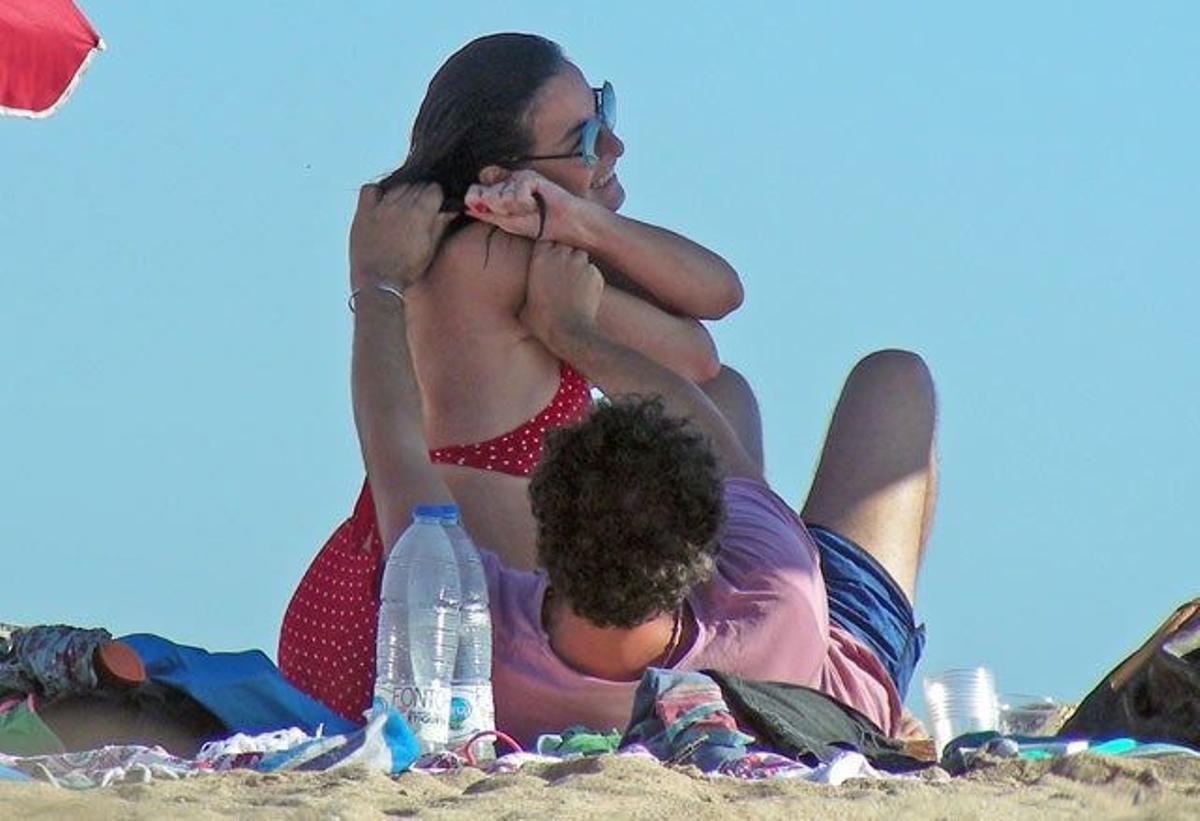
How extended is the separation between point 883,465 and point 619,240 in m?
0.69

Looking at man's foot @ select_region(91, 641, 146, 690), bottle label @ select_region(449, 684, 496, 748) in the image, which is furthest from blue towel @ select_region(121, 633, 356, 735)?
bottle label @ select_region(449, 684, 496, 748)

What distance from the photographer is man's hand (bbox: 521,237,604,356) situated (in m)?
5.14

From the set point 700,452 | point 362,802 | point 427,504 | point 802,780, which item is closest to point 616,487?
point 700,452

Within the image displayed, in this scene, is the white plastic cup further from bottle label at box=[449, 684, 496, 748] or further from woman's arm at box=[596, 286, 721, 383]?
bottle label at box=[449, 684, 496, 748]

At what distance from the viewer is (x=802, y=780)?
12.0 feet

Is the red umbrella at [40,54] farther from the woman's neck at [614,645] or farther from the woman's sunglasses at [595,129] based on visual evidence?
the woman's neck at [614,645]

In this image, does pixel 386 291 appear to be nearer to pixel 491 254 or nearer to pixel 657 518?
pixel 491 254

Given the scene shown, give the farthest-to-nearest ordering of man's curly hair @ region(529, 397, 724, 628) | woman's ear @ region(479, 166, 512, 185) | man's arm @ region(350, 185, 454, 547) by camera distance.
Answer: woman's ear @ region(479, 166, 512, 185)
man's arm @ region(350, 185, 454, 547)
man's curly hair @ region(529, 397, 724, 628)

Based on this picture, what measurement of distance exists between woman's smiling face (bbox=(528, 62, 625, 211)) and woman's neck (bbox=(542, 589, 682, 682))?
126cm

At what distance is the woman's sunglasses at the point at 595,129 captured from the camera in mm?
5379

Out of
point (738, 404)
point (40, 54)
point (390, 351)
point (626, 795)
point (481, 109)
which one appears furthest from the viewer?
point (738, 404)

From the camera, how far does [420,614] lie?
14.5 ft

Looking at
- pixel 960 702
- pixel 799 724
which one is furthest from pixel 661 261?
pixel 799 724

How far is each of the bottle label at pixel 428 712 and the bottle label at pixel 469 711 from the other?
0.05ft
